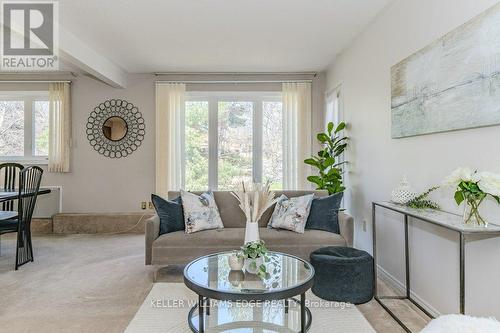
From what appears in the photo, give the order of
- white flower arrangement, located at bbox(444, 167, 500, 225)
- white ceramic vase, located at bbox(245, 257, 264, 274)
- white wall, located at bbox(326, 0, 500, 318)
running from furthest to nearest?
white ceramic vase, located at bbox(245, 257, 264, 274) → white wall, located at bbox(326, 0, 500, 318) → white flower arrangement, located at bbox(444, 167, 500, 225)

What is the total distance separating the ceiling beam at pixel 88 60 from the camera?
134 inches

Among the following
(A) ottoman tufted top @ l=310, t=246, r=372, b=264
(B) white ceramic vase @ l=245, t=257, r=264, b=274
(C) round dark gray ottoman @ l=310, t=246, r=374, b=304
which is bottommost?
(C) round dark gray ottoman @ l=310, t=246, r=374, b=304

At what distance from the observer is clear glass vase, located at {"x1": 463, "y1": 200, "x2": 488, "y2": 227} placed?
1704 mm

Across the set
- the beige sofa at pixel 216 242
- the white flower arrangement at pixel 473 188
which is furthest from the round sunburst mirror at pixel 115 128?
the white flower arrangement at pixel 473 188

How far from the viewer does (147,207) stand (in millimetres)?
5160

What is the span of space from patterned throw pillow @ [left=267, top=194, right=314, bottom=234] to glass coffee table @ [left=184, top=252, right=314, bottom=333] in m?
0.78

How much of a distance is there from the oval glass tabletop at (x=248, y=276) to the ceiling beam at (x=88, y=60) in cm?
281

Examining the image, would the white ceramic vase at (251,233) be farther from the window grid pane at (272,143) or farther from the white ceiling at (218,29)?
the window grid pane at (272,143)

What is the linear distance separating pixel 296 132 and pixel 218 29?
220 centimetres

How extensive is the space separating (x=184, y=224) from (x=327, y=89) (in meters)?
3.18

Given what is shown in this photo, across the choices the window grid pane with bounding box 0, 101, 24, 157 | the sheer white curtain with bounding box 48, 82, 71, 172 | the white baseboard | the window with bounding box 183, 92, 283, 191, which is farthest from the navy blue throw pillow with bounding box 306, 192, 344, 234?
the window grid pane with bounding box 0, 101, 24, 157

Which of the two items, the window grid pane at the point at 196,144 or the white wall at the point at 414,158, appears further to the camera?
the window grid pane at the point at 196,144

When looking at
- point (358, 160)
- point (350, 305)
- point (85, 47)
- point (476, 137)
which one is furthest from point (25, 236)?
point (476, 137)

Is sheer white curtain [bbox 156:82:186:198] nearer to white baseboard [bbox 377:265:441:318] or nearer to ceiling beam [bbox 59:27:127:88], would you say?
ceiling beam [bbox 59:27:127:88]
